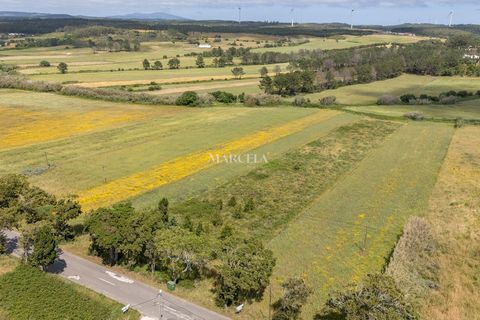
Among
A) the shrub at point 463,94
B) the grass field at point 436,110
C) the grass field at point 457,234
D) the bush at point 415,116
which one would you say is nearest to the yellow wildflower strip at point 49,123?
the grass field at point 436,110

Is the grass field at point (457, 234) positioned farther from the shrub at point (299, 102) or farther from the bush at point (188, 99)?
the bush at point (188, 99)

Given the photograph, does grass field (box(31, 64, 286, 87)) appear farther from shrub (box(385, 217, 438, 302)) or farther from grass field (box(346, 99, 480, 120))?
shrub (box(385, 217, 438, 302))

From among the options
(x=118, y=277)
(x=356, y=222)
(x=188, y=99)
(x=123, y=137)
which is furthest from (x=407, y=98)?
(x=118, y=277)

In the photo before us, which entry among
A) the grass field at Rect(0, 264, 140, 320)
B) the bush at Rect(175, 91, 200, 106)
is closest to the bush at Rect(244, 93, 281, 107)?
the bush at Rect(175, 91, 200, 106)

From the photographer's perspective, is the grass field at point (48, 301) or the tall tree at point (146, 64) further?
the tall tree at point (146, 64)

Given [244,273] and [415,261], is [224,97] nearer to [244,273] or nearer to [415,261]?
[415,261]

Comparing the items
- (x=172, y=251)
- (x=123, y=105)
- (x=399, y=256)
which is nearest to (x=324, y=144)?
(x=399, y=256)
